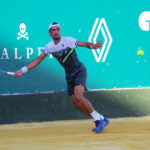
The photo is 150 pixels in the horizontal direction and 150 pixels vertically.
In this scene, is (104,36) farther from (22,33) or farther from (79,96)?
(79,96)

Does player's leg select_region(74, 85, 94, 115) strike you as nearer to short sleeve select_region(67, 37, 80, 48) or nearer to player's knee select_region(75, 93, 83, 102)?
player's knee select_region(75, 93, 83, 102)

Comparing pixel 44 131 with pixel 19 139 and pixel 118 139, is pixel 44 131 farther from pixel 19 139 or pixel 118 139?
pixel 118 139

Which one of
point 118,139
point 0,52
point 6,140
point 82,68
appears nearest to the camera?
point 118,139

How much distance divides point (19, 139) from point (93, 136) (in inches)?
39.3

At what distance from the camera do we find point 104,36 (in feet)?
26.3

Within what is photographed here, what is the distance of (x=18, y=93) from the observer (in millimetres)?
7746

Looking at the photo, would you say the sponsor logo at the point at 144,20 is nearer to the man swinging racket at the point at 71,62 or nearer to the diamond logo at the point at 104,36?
the diamond logo at the point at 104,36

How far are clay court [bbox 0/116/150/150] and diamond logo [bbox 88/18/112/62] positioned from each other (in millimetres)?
1187

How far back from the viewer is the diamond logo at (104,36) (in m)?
8.00

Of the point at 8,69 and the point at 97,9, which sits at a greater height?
the point at 97,9

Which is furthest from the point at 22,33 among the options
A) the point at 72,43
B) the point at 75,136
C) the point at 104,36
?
the point at 75,136

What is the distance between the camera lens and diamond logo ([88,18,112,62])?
8.00 meters

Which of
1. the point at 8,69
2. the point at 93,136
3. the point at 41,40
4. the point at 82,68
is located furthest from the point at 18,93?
the point at 93,136

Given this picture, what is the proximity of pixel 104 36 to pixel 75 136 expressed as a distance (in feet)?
8.53
